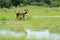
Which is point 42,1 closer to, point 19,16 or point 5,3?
point 5,3

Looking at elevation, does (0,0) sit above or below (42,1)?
above

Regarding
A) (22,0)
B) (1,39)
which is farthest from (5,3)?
(1,39)

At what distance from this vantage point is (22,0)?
58.0 m

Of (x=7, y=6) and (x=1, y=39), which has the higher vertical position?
(x=1, y=39)

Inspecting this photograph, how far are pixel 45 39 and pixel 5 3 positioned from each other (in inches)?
1359

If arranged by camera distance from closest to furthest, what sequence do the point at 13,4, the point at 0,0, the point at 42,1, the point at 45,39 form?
the point at 45,39 → the point at 0,0 → the point at 13,4 → the point at 42,1

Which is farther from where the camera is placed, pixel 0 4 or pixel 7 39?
pixel 0 4

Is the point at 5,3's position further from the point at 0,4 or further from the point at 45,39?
the point at 45,39

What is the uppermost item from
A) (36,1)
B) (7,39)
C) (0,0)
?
(7,39)

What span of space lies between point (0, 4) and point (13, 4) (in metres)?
6.77

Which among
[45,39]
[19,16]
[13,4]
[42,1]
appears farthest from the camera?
[42,1]

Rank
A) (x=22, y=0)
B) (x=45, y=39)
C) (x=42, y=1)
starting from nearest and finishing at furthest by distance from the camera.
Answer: (x=45, y=39), (x=22, y=0), (x=42, y=1)

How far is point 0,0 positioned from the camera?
44656 mm

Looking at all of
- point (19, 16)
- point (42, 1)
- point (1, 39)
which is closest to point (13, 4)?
point (42, 1)
